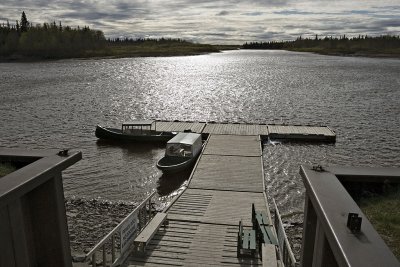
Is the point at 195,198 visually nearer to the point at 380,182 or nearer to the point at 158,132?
the point at 380,182

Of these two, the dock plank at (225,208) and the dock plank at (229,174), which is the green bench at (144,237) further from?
the dock plank at (229,174)

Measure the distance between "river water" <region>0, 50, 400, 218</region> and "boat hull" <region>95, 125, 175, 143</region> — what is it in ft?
3.14

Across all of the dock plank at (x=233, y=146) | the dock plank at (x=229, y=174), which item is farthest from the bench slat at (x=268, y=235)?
the dock plank at (x=233, y=146)

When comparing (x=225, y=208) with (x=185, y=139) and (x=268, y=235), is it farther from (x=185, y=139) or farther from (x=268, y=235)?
(x=185, y=139)

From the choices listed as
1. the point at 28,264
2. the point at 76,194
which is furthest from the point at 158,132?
the point at 28,264

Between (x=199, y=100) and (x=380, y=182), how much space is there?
173 ft

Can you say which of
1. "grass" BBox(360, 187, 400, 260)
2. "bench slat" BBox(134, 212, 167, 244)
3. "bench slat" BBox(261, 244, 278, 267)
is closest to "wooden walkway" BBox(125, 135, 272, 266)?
"bench slat" BBox(134, 212, 167, 244)

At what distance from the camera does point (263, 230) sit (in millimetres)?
13352

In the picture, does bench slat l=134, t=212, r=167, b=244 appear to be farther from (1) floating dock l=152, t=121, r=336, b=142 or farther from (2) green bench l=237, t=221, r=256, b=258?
(1) floating dock l=152, t=121, r=336, b=142

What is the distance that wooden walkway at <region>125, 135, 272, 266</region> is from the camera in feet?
39.8

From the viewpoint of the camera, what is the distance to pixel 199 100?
61406 mm

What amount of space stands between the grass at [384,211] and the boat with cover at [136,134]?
1088 inches

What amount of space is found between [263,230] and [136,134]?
2473 cm

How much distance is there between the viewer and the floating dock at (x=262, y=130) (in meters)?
36.6
